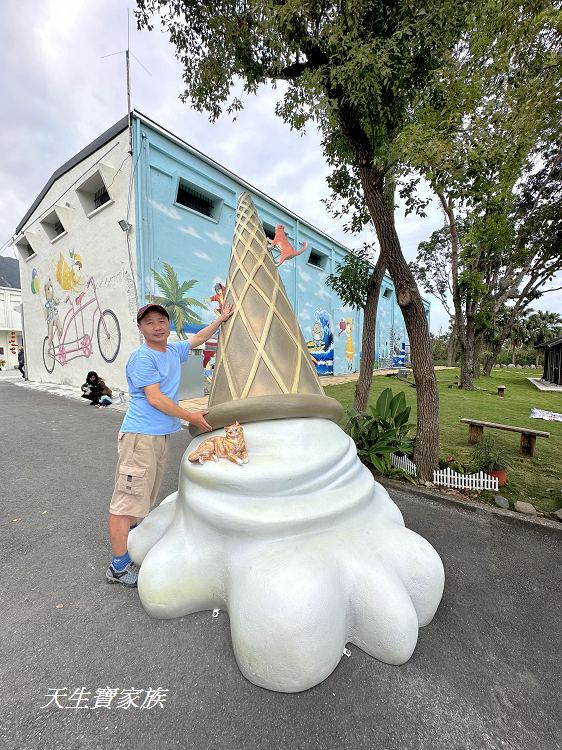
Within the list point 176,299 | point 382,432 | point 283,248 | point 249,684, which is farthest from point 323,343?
point 249,684

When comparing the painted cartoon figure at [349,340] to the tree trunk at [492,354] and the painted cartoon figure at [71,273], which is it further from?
the painted cartoon figure at [71,273]

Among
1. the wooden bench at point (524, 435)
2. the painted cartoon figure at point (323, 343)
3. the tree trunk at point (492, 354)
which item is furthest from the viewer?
the tree trunk at point (492, 354)

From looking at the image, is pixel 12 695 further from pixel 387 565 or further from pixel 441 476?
pixel 441 476

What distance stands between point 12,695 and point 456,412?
9.38 m

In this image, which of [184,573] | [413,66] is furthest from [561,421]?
[184,573]

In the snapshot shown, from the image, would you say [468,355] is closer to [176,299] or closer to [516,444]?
[516,444]

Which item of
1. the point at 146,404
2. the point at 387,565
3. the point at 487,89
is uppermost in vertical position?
the point at 487,89

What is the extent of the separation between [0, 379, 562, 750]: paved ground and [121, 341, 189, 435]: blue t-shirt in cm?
109

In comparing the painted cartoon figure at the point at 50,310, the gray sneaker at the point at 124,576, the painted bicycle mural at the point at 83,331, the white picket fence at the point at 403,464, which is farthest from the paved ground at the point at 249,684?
the painted cartoon figure at the point at 50,310

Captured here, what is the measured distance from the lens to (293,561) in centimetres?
159

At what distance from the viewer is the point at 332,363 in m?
19.0

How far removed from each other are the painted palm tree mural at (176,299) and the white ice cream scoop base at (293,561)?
8.75 meters

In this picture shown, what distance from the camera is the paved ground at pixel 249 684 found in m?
1.40

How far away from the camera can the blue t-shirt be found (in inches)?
80.4
